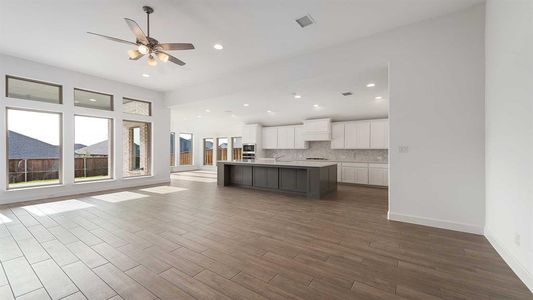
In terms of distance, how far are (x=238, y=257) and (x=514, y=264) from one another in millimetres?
2690

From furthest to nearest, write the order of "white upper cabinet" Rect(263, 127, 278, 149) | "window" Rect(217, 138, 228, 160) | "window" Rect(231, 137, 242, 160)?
1. "window" Rect(217, 138, 228, 160)
2. "window" Rect(231, 137, 242, 160)
3. "white upper cabinet" Rect(263, 127, 278, 149)

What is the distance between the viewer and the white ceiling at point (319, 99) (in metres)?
4.20

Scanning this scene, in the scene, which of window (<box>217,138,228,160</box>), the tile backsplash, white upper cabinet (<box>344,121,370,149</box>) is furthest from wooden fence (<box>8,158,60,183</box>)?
white upper cabinet (<box>344,121,370,149</box>)

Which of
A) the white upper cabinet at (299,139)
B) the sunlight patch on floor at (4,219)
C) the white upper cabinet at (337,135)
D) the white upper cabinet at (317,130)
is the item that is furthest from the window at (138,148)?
the white upper cabinet at (337,135)

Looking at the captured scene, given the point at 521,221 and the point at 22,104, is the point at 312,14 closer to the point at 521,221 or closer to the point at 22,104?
the point at 521,221

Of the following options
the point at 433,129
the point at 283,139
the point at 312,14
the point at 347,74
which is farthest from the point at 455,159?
the point at 283,139

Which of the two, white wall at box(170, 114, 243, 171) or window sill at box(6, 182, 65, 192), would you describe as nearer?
window sill at box(6, 182, 65, 192)

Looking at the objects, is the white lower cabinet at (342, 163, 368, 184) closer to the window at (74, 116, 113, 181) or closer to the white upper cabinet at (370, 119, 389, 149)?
the white upper cabinet at (370, 119, 389, 149)

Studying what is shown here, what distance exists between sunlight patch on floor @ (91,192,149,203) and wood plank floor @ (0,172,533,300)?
2.98 ft

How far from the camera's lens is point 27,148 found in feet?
15.9

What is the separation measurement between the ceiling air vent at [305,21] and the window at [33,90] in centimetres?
595

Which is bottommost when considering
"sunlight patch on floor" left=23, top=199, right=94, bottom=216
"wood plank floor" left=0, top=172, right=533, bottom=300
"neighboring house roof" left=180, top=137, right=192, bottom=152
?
"wood plank floor" left=0, top=172, right=533, bottom=300

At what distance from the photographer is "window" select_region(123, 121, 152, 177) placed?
6.84m

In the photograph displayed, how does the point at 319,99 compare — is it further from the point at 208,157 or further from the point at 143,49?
the point at 208,157
